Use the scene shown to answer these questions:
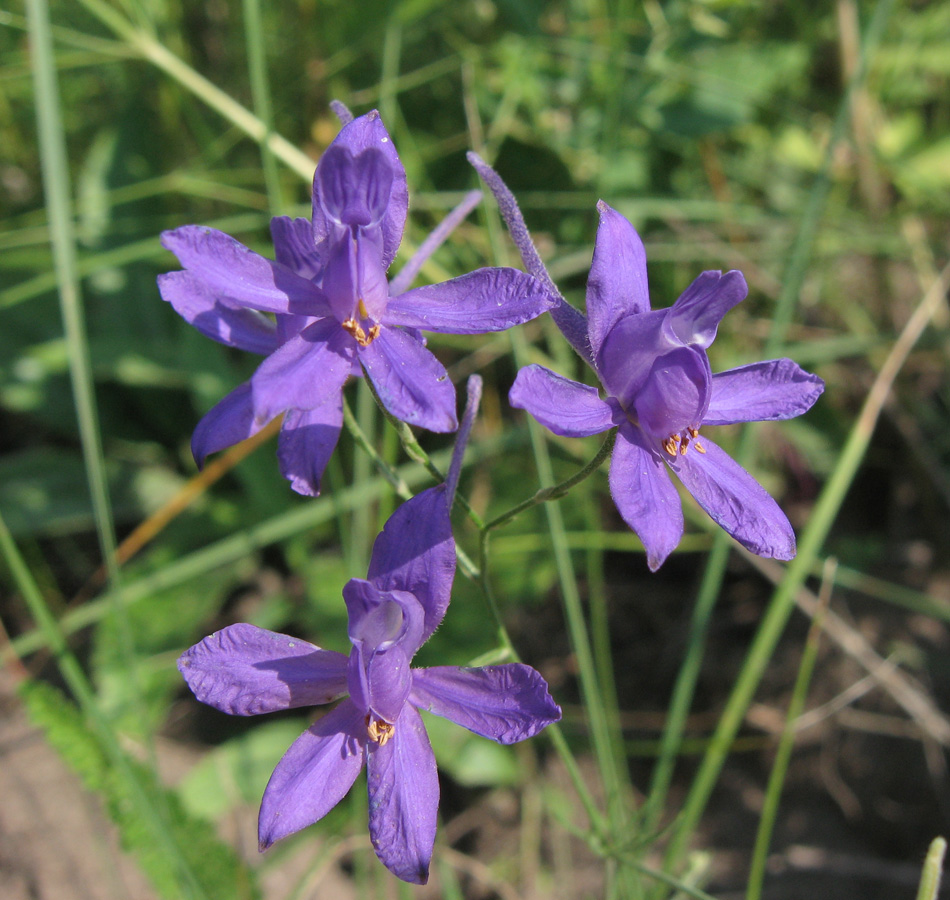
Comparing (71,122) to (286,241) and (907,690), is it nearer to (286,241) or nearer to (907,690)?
(286,241)

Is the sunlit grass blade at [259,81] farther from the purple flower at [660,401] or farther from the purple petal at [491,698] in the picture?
the purple petal at [491,698]

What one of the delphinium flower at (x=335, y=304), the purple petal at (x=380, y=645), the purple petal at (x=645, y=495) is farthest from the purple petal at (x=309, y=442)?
the purple petal at (x=645, y=495)

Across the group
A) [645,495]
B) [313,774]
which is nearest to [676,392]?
[645,495]

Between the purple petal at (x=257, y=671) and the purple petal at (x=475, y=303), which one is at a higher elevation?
the purple petal at (x=475, y=303)

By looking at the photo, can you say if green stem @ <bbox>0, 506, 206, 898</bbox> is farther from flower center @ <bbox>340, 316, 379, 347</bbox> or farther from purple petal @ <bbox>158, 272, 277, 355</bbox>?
flower center @ <bbox>340, 316, 379, 347</bbox>

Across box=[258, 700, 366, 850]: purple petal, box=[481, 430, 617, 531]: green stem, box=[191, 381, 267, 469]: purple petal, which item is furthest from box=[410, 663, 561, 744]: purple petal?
box=[191, 381, 267, 469]: purple petal

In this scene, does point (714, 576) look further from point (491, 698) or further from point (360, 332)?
point (360, 332)
